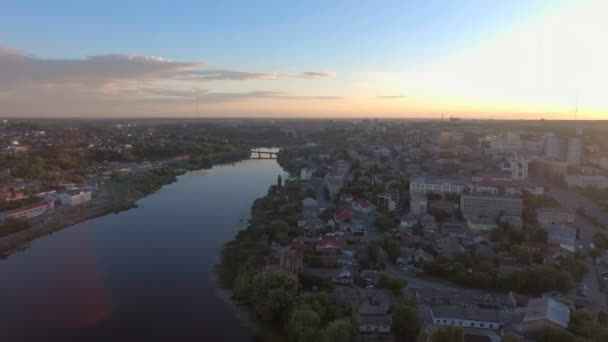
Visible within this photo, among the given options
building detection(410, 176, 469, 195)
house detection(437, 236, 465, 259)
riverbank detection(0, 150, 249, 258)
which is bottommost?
riverbank detection(0, 150, 249, 258)

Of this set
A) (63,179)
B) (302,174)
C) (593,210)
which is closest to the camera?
(593,210)

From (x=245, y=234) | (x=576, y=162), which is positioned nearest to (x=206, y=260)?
(x=245, y=234)

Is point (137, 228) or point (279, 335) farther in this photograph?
point (137, 228)

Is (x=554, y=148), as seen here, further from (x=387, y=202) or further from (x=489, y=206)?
(x=387, y=202)

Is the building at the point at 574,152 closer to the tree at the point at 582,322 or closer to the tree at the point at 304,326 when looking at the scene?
the tree at the point at 582,322

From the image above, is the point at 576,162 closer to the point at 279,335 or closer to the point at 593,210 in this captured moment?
the point at 593,210

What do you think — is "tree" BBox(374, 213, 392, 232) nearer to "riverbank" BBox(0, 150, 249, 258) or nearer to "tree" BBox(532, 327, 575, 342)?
"tree" BBox(532, 327, 575, 342)

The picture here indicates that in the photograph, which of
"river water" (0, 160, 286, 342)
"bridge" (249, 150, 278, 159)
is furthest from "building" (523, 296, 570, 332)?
"bridge" (249, 150, 278, 159)
